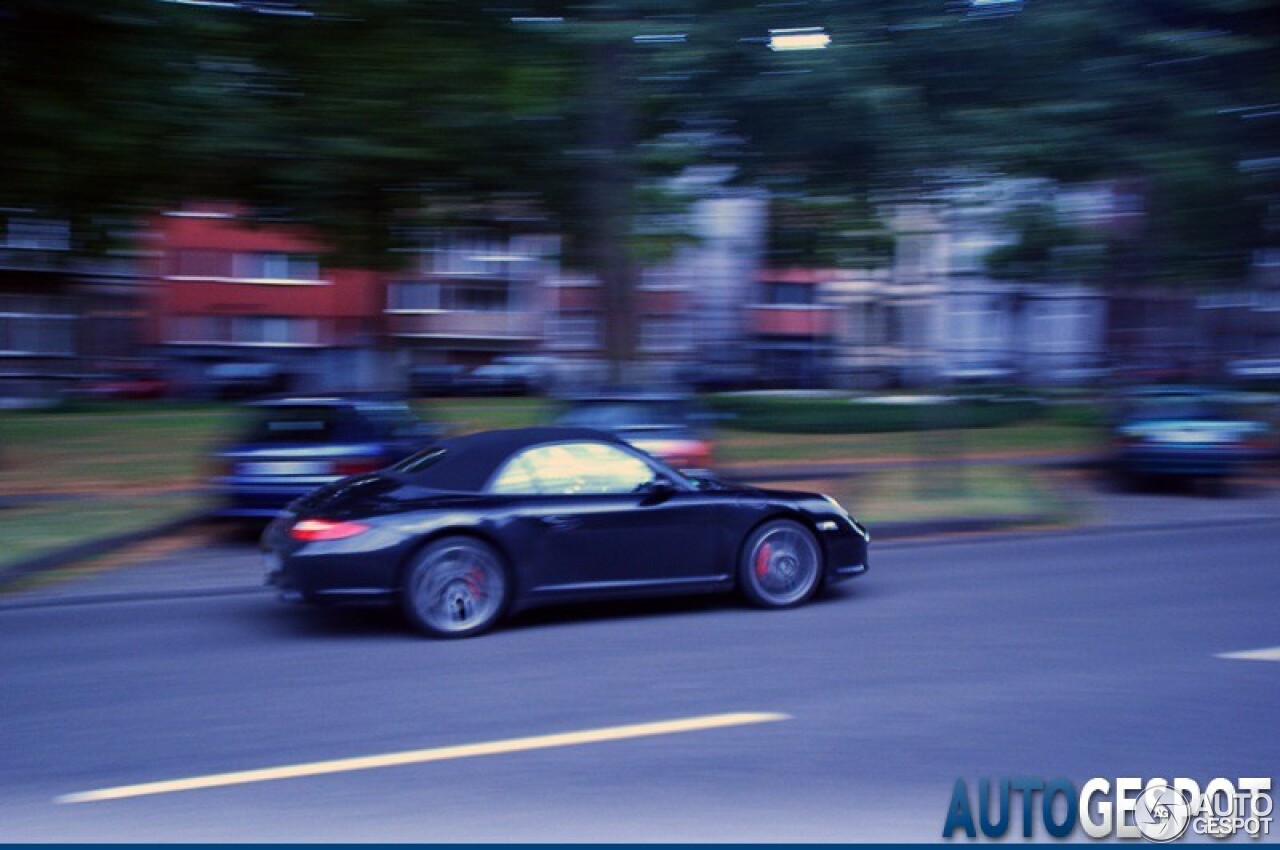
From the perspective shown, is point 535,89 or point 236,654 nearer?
point 236,654

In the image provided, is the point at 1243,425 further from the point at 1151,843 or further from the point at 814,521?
the point at 1151,843

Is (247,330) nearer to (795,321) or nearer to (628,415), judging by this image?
(795,321)

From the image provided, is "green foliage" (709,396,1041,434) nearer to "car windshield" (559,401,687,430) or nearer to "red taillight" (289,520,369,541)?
"car windshield" (559,401,687,430)

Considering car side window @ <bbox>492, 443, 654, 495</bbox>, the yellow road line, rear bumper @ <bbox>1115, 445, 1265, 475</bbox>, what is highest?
car side window @ <bbox>492, 443, 654, 495</bbox>

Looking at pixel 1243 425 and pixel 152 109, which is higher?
pixel 152 109

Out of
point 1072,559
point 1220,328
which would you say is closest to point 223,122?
point 1072,559

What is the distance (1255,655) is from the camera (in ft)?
24.6

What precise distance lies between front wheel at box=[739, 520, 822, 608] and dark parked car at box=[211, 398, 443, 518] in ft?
16.5

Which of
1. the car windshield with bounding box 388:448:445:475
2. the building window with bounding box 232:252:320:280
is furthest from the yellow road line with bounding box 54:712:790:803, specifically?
the building window with bounding box 232:252:320:280

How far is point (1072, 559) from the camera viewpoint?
37.7 ft

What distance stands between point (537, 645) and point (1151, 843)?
407 centimetres

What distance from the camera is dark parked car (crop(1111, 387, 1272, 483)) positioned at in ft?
56.0

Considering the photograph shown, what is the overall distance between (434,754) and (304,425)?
24.9 ft

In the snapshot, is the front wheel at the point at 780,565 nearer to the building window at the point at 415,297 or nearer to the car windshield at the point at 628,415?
the car windshield at the point at 628,415
